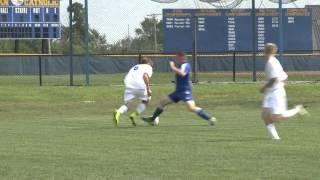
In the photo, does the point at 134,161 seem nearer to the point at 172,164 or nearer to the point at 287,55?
the point at 172,164

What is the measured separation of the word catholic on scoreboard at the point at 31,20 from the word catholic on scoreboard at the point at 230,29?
5859mm

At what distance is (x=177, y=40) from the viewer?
135ft

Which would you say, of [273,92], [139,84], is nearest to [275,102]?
[273,92]

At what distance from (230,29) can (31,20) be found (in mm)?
10679

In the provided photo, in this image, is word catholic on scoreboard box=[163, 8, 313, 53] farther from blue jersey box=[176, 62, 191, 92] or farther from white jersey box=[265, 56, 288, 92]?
white jersey box=[265, 56, 288, 92]

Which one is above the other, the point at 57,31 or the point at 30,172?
the point at 57,31

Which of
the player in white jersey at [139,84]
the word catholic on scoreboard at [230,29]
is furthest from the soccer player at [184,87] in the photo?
the word catholic on scoreboard at [230,29]

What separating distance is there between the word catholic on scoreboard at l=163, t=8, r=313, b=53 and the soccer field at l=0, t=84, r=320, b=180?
14567mm

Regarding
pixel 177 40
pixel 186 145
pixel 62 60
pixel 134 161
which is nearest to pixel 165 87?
pixel 177 40

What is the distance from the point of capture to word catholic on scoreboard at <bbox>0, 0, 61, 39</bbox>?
41.0 meters

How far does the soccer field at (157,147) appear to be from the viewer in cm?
998

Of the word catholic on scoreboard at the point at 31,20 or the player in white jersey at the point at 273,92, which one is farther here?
the word catholic on scoreboard at the point at 31,20

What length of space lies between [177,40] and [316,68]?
793 centimetres

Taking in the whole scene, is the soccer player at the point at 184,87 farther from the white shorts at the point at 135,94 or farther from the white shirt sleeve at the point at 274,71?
the white shirt sleeve at the point at 274,71
